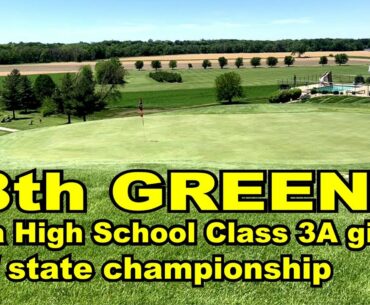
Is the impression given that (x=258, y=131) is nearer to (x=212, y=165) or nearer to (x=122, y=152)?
(x=122, y=152)

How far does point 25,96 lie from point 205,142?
90693 millimetres

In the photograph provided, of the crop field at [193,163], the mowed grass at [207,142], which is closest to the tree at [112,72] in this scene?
the crop field at [193,163]

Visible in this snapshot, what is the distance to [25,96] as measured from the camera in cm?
10756

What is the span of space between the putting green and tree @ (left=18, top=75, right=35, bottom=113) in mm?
76534

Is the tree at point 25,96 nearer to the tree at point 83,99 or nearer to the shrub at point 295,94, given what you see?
the tree at point 83,99

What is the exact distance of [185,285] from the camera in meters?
8.55

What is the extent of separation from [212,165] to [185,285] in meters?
9.49

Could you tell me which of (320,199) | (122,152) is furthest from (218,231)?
(122,152)

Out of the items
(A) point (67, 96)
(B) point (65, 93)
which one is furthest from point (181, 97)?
(A) point (67, 96)

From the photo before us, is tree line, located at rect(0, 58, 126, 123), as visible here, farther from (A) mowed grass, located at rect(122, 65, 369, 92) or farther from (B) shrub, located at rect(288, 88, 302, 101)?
(B) shrub, located at rect(288, 88, 302, 101)

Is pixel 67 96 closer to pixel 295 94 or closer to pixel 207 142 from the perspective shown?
pixel 295 94

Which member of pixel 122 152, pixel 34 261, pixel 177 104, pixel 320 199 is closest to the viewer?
pixel 34 261

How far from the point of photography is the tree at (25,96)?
106188mm

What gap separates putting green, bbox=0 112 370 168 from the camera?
22.0 m
